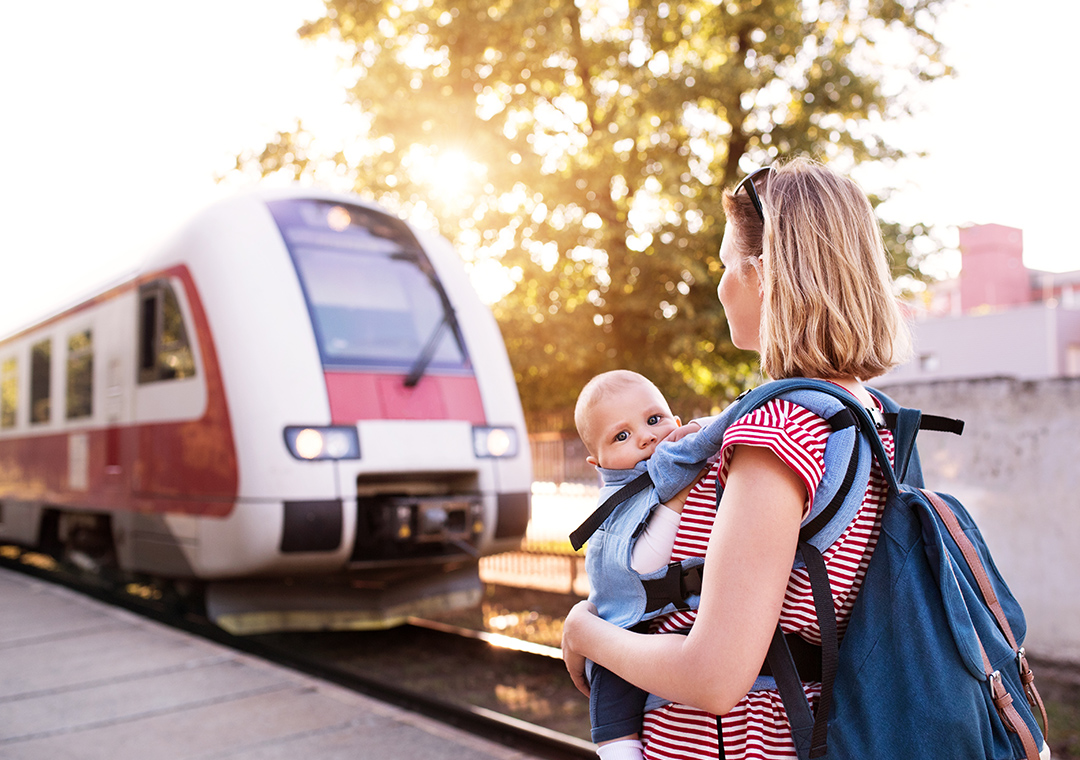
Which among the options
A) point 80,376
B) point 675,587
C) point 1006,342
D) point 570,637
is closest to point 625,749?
point 570,637

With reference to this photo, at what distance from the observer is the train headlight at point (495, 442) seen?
646 centimetres

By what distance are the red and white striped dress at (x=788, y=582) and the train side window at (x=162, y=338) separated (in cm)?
539

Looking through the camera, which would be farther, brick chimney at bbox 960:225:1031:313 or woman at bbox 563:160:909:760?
brick chimney at bbox 960:225:1031:313

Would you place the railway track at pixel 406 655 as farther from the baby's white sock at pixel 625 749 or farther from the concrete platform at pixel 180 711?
the baby's white sock at pixel 625 749

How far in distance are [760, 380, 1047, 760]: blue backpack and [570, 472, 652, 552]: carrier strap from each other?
317mm

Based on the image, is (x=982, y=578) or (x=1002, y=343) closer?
(x=982, y=578)

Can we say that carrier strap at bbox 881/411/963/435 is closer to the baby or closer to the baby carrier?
the baby carrier

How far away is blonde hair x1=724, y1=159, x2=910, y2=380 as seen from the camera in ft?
4.28

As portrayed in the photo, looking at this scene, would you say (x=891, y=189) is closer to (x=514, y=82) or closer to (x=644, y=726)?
(x=514, y=82)

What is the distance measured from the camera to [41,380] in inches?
355

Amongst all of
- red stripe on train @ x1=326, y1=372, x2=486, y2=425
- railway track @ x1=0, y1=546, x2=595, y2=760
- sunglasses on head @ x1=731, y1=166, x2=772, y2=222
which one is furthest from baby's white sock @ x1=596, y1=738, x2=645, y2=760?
red stripe on train @ x1=326, y1=372, x2=486, y2=425

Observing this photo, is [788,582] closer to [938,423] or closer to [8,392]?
[938,423]

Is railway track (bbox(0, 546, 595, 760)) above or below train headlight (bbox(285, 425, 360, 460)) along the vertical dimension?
below

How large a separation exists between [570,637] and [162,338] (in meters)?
5.80
